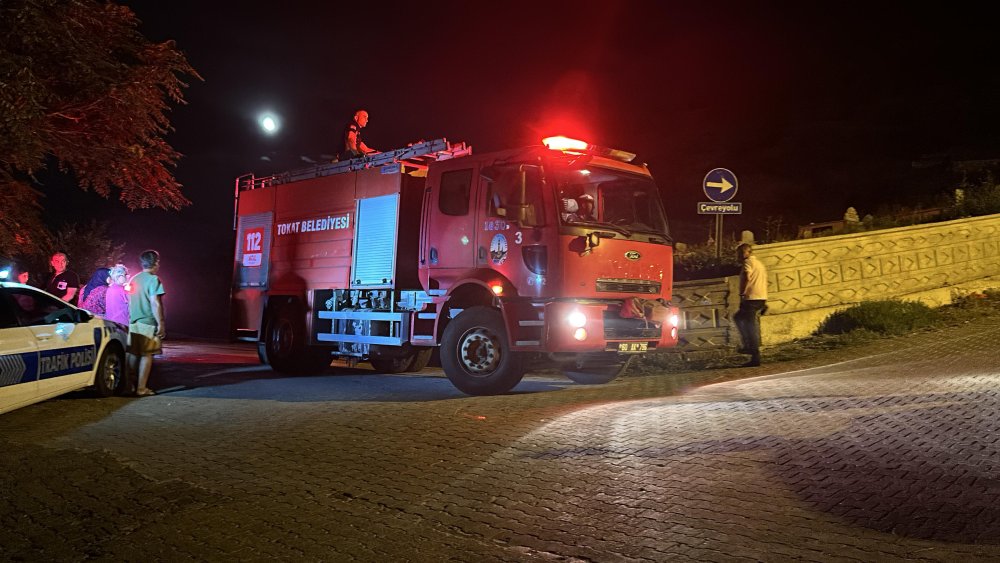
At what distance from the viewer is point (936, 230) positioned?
14.9 m

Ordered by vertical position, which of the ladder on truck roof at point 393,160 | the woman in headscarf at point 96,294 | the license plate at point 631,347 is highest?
the ladder on truck roof at point 393,160

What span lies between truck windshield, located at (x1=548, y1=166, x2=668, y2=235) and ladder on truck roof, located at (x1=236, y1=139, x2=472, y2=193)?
193 centimetres

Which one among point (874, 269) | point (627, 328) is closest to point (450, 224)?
point (627, 328)

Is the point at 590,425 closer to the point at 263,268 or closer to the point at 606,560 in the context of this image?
the point at 606,560

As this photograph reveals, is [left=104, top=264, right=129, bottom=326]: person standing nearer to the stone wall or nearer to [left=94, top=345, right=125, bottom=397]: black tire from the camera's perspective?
[left=94, top=345, right=125, bottom=397]: black tire

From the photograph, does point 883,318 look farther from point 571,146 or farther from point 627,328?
point 571,146

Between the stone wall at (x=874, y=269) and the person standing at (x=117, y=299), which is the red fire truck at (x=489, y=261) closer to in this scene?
the person standing at (x=117, y=299)

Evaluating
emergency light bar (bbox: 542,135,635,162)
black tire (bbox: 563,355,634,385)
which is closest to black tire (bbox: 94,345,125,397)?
black tire (bbox: 563,355,634,385)

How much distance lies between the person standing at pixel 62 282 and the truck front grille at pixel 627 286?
24.5ft

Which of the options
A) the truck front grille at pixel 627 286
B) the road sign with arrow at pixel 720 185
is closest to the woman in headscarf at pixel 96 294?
the truck front grille at pixel 627 286

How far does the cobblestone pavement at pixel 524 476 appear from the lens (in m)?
4.22

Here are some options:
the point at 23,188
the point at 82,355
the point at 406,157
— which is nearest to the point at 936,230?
the point at 406,157

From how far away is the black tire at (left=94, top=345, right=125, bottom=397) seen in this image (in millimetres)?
9359

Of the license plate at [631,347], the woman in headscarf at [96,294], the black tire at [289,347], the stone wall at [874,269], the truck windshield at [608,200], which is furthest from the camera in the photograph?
the stone wall at [874,269]
